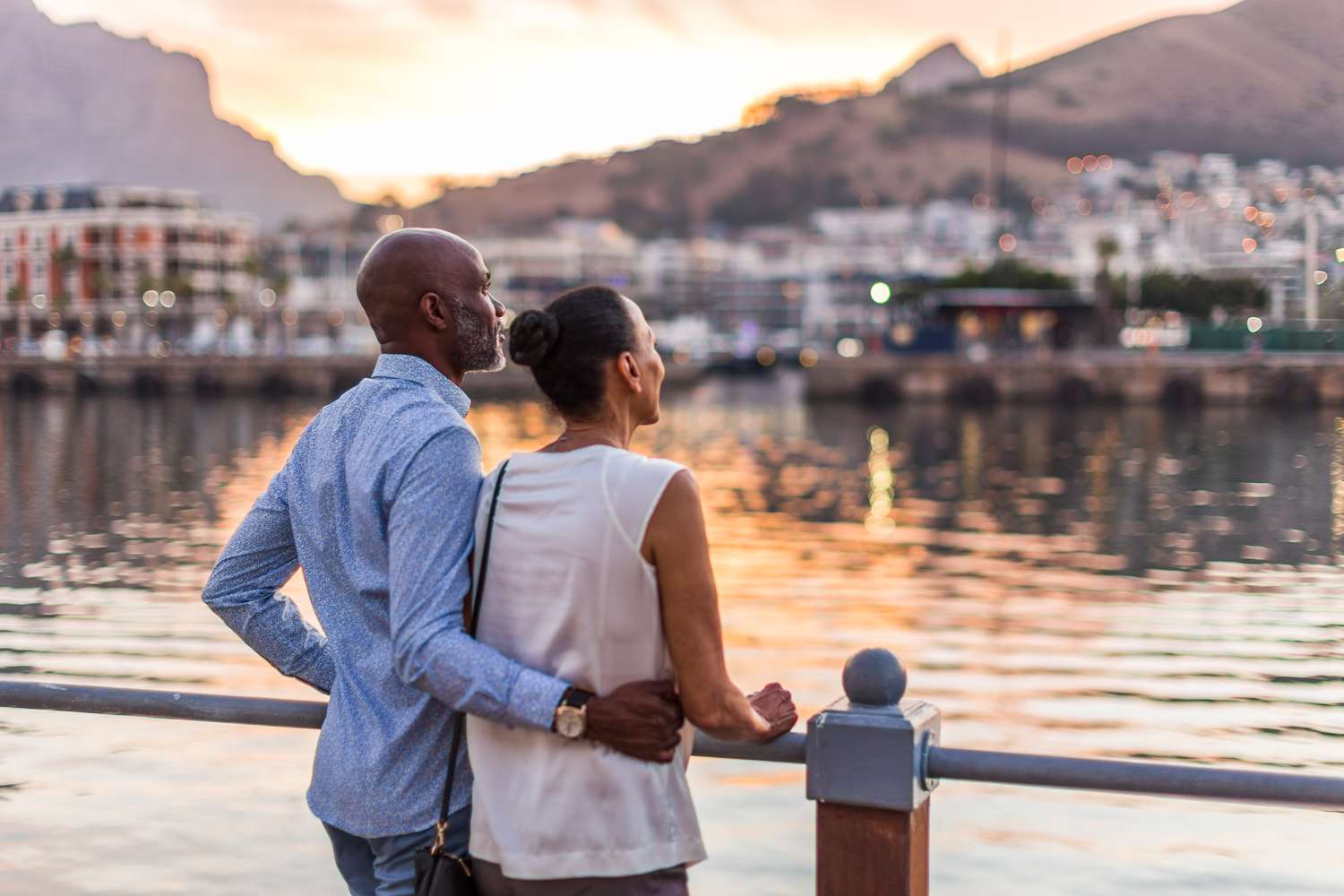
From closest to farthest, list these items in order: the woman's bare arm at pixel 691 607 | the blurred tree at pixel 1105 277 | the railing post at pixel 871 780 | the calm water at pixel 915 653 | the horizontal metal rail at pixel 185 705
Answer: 1. the woman's bare arm at pixel 691 607
2. the railing post at pixel 871 780
3. the horizontal metal rail at pixel 185 705
4. the calm water at pixel 915 653
5. the blurred tree at pixel 1105 277

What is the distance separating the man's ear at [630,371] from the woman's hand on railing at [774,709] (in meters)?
0.56

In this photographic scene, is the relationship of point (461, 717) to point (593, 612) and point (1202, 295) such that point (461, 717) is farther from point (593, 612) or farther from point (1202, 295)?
point (1202, 295)

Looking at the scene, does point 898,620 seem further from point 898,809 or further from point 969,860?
point 898,809

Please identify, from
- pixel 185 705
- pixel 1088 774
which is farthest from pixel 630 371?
pixel 185 705

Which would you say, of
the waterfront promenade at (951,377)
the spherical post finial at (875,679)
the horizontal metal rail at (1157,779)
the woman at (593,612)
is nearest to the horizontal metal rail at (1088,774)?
the horizontal metal rail at (1157,779)

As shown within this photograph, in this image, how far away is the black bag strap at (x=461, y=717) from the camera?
233 centimetres

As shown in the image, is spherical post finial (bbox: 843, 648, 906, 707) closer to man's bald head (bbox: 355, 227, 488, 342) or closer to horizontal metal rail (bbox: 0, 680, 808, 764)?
horizontal metal rail (bbox: 0, 680, 808, 764)

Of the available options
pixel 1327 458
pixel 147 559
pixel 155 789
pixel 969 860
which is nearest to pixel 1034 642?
pixel 969 860

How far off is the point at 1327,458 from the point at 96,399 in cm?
6297

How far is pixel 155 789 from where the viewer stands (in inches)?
340

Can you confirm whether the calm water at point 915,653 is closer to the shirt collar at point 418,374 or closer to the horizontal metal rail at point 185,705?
the horizontal metal rail at point 185,705

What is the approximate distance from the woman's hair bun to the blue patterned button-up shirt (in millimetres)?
197

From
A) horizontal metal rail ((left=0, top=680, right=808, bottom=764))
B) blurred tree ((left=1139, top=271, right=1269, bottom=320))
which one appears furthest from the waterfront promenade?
horizontal metal rail ((left=0, top=680, right=808, bottom=764))

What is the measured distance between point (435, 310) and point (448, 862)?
870 millimetres
